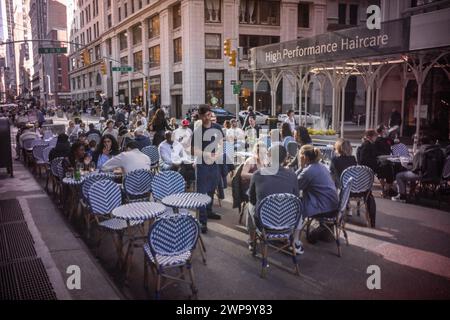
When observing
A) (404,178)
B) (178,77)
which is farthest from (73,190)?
(178,77)

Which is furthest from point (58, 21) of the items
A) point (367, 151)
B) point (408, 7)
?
point (367, 151)

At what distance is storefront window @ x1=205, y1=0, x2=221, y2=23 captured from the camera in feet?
126

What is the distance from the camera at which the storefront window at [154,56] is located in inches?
1769

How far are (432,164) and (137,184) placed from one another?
252 inches

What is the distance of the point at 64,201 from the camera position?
880 centimetres

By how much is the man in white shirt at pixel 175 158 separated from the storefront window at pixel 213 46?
30.7 m

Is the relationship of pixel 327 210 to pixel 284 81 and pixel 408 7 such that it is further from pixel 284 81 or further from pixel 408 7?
pixel 284 81

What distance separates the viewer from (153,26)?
45594 millimetres

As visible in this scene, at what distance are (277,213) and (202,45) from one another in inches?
1372

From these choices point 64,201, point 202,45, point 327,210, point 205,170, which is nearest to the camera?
point 327,210

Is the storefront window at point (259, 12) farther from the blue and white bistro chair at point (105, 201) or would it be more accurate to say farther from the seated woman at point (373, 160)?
the blue and white bistro chair at point (105, 201)

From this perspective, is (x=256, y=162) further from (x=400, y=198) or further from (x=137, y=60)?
(x=137, y=60)

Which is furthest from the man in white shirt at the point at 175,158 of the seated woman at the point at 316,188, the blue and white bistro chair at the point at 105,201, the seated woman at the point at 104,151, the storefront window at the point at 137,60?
the storefront window at the point at 137,60
